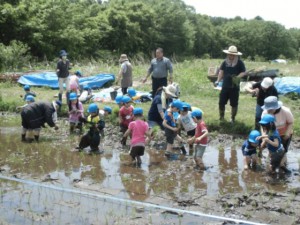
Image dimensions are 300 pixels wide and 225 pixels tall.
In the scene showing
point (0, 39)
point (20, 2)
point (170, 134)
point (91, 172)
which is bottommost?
point (91, 172)

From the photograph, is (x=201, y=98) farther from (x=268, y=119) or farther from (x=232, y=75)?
(x=268, y=119)

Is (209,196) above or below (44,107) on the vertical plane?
below

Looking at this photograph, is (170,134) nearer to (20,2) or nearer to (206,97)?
(206,97)

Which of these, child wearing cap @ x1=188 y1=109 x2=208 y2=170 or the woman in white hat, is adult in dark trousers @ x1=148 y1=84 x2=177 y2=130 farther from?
the woman in white hat

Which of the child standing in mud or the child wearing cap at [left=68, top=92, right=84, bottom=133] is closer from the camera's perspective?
the child standing in mud

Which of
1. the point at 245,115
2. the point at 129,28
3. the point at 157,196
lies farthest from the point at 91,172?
the point at 129,28

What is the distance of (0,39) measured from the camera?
108 feet

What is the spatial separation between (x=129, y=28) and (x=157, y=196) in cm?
4436

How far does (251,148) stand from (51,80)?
12278 millimetres

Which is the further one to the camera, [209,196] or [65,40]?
[65,40]

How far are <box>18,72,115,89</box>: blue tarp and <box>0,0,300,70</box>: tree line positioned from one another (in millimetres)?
5688

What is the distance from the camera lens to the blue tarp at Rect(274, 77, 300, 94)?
15.3 m

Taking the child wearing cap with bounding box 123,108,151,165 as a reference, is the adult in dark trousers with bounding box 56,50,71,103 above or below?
above

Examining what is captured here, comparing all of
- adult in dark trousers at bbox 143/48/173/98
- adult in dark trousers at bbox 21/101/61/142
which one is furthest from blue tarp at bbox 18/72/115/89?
adult in dark trousers at bbox 21/101/61/142
